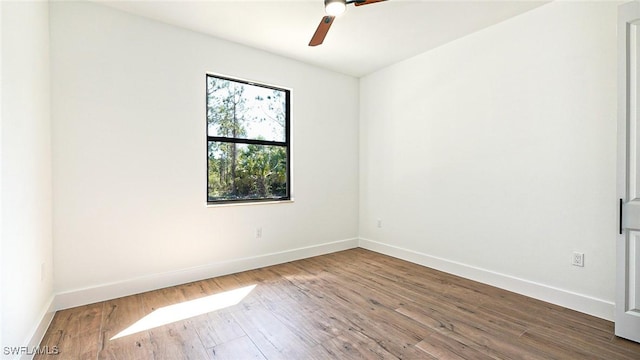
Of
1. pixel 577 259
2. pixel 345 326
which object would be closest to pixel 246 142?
pixel 345 326

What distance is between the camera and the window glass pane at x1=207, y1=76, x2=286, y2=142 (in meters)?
3.22

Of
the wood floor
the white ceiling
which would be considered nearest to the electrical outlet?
the wood floor

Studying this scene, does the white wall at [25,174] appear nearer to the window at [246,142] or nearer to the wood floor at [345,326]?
the wood floor at [345,326]

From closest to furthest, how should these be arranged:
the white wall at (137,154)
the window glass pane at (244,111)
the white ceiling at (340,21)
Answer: the white wall at (137,154)
the white ceiling at (340,21)
the window glass pane at (244,111)

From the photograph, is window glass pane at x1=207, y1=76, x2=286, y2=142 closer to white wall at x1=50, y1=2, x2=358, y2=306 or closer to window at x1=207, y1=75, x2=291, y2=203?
window at x1=207, y1=75, x2=291, y2=203

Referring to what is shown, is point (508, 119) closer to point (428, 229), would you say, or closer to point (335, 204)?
point (428, 229)

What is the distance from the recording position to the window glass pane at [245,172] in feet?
10.6

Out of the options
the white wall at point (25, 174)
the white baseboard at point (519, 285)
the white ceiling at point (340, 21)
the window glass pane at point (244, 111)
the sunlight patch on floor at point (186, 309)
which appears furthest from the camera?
the window glass pane at point (244, 111)

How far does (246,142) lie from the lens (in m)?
3.45

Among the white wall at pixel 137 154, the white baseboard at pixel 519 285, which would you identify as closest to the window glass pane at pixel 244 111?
the white wall at pixel 137 154

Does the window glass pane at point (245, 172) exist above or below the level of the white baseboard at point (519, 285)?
above

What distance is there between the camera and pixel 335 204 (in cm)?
421

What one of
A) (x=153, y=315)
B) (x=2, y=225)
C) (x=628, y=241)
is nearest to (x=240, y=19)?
(x=2, y=225)

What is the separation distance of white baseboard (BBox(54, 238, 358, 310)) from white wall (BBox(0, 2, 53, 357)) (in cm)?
19
